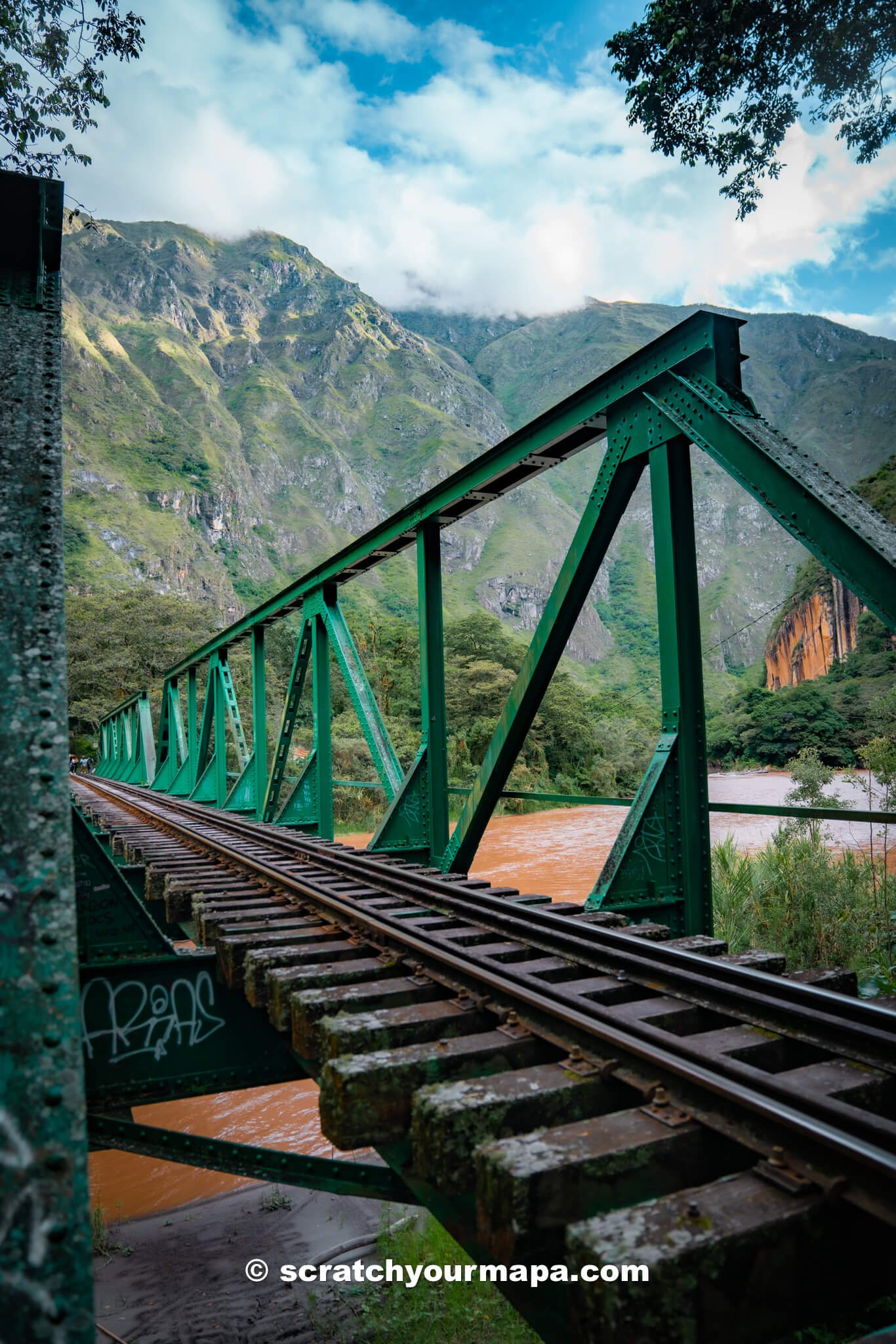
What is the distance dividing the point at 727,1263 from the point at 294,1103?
9358 mm

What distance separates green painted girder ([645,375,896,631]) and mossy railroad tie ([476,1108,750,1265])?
1767mm

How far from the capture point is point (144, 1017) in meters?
3.33

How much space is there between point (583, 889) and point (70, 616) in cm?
3905

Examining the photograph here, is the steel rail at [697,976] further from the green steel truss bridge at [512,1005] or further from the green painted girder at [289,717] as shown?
the green painted girder at [289,717]

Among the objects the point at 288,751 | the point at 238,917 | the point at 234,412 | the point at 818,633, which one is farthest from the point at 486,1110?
the point at 234,412

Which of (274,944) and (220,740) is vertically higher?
(220,740)

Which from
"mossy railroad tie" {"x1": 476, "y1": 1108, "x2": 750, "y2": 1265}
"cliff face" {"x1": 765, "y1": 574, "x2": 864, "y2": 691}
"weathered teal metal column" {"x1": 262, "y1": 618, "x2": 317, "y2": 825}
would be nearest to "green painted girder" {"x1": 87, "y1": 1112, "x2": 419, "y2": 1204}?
"mossy railroad tie" {"x1": 476, "y1": 1108, "x2": 750, "y2": 1265}

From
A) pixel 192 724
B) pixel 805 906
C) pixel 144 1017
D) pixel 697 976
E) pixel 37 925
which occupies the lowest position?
pixel 805 906

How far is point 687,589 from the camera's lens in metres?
4.30

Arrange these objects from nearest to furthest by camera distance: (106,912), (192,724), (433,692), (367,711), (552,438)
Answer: (106,912) < (552,438) < (433,692) < (367,711) < (192,724)

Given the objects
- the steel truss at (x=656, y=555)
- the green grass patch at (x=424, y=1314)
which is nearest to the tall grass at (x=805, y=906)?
the green grass patch at (x=424, y=1314)

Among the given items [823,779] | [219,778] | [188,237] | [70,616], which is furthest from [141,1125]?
[188,237]

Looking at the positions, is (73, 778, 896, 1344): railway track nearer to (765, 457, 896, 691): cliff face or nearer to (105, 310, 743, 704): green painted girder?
(105, 310, 743, 704): green painted girder

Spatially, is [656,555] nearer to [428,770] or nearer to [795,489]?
[795,489]
